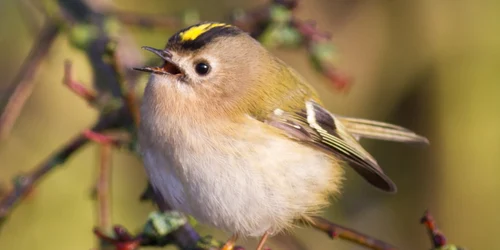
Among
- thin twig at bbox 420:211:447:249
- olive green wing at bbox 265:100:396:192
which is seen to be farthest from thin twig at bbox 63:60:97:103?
thin twig at bbox 420:211:447:249

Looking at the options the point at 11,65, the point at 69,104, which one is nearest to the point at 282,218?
the point at 69,104

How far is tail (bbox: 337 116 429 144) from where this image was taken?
10.5 feet

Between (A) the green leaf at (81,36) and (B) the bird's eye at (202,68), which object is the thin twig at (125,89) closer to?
(B) the bird's eye at (202,68)

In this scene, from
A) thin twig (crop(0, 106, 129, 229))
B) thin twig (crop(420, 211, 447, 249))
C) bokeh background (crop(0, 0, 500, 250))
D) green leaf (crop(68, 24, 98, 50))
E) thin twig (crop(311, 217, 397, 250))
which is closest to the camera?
thin twig (crop(420, 211, 447, 249))

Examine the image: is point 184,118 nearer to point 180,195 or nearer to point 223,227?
point 180,195

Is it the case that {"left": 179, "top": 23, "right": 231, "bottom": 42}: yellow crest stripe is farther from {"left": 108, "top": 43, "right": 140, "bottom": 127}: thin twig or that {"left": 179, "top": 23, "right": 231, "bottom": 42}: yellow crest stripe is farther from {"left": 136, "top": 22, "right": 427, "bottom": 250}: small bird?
{"left": 108, "top": 43, "right": 140, "bottom": 127}: thin twig

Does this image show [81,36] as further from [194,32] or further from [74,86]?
[194,32]

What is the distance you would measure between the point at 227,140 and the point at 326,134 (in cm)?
56

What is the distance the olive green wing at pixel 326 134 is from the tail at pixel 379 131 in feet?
0.34

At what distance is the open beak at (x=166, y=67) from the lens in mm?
2441

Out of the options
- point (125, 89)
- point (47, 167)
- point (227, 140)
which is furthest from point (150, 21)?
point (227, 140)

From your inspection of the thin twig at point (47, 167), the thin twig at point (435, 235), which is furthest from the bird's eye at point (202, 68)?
the thin twig at point (435, 235)

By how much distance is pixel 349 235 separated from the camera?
2373mm

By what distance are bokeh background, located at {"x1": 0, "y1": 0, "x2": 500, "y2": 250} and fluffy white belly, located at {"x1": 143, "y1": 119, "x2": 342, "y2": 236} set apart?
55.0 inches
